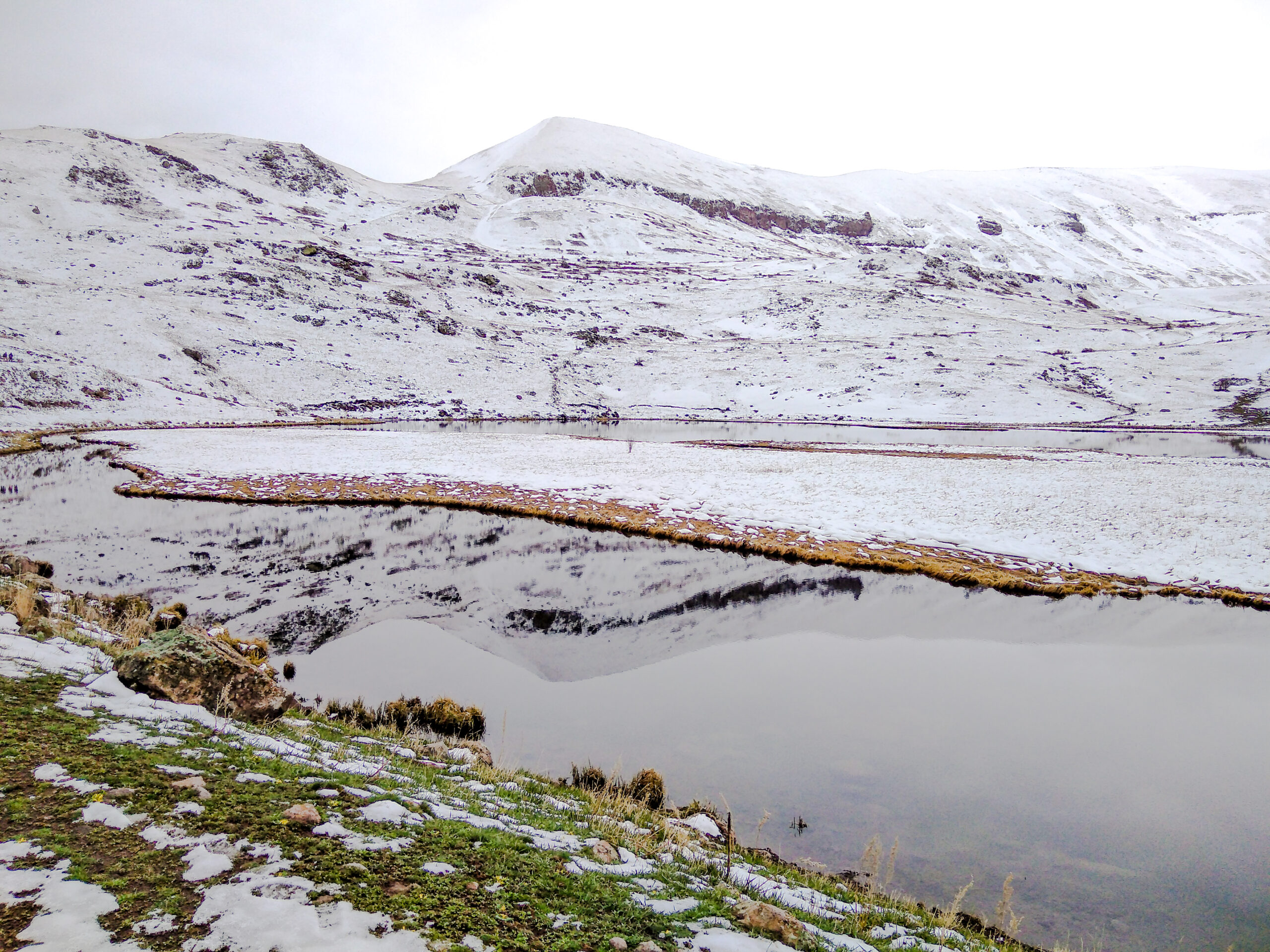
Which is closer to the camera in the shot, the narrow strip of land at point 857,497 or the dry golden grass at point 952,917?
the dry golden grass at point 952,917

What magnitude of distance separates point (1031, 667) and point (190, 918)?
13.5 metres

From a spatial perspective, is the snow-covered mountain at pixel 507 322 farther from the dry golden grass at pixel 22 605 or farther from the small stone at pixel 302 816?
the small stone at pixel 302 816

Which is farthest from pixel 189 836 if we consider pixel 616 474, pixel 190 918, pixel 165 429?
pixel 165 429

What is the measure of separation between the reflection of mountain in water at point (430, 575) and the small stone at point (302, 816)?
6.54m

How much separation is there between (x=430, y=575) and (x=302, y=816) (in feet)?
38.8

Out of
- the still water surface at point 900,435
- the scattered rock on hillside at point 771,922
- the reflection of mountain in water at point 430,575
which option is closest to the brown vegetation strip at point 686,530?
the reflection of mountain in water at point 430,575

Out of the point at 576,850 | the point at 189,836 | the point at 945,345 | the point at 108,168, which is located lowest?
the point at 576,850

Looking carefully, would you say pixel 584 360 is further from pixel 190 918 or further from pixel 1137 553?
pixel 190 918

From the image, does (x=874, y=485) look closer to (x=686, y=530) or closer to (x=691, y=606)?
(x=686, y=530)

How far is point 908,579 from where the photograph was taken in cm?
1680

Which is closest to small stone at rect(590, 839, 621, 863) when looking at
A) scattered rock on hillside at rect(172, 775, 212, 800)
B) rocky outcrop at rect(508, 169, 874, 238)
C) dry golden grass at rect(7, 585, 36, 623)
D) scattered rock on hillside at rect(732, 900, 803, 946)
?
scattered rock on hillside at rect(732, 900, 803, 946)

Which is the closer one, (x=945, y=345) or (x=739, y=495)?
(x=739, y=495)

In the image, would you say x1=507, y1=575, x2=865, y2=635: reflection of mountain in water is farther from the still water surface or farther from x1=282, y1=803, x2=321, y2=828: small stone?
the still water surface

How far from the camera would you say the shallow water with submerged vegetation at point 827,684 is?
688cm
